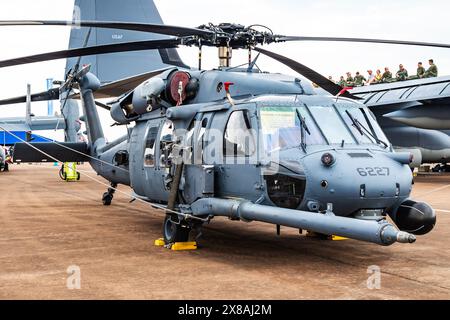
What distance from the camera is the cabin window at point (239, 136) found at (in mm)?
7164

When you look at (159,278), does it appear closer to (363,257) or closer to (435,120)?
(363,257)

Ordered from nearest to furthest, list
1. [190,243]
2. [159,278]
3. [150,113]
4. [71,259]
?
1. [159,278]
2. [71,259]
3. [190,243]
4. [150,113]

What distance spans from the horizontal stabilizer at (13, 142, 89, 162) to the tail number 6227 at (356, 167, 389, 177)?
8171 millimetres

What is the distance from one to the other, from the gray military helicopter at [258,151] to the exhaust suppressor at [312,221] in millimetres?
12

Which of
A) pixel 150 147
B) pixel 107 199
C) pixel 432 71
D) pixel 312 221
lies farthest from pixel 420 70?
pixel 312 221

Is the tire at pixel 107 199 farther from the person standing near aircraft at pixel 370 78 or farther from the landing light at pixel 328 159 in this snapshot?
the person standing near aircraft at pixel 370 78

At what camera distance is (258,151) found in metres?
7.02

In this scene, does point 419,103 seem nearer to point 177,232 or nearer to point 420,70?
point 420,70

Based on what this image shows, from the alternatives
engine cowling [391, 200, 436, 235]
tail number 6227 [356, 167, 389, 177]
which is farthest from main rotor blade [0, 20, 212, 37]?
engine cowling [391, 200, 436, 235]

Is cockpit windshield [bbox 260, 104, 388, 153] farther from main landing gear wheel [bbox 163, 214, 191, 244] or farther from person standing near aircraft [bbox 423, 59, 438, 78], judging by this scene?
person standing near aircraft [bbox 423, 59, 438, 78]

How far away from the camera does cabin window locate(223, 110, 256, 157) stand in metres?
7.16

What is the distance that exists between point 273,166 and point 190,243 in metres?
2.20
